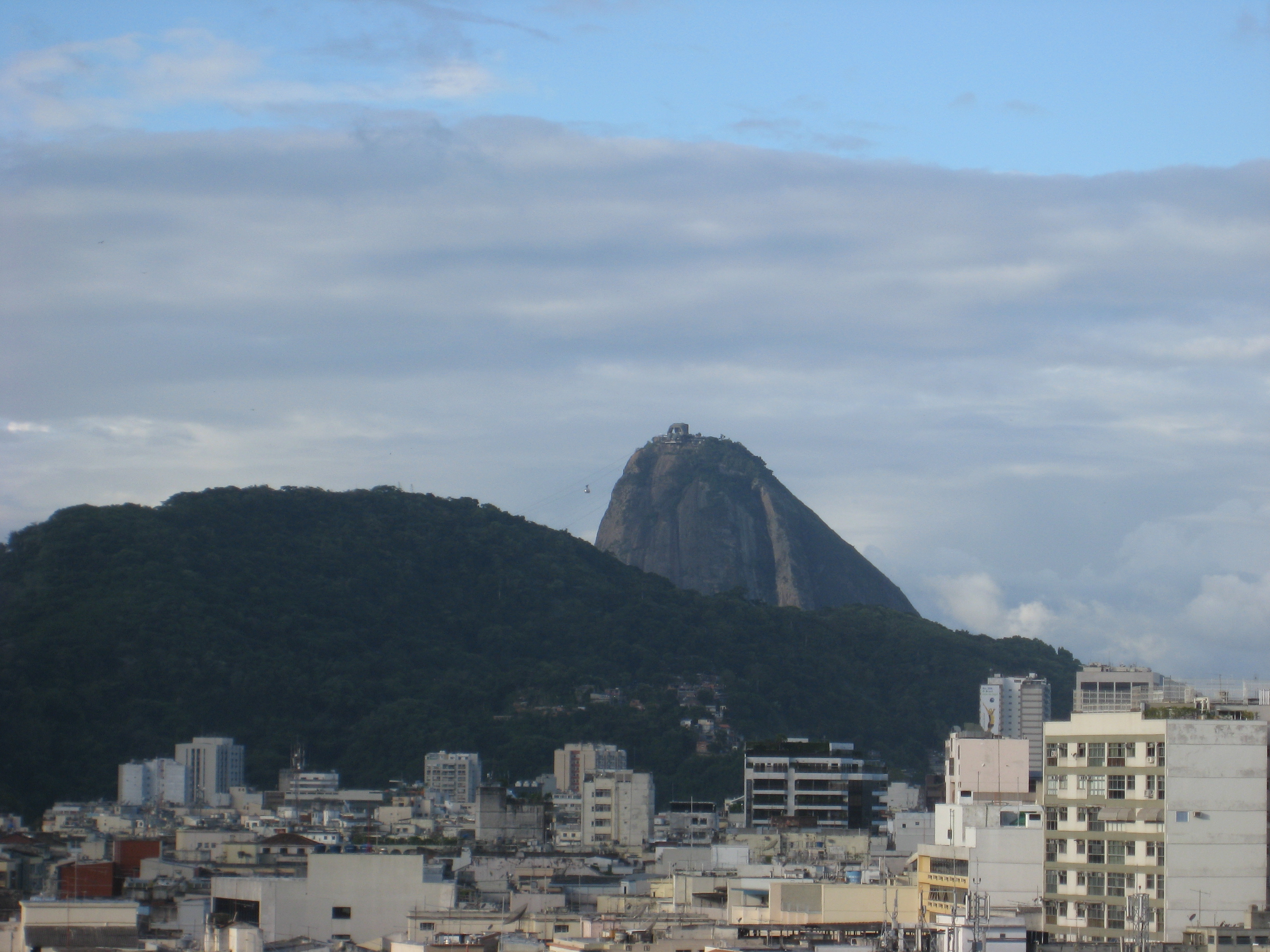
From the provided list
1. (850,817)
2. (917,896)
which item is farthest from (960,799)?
(850,817)

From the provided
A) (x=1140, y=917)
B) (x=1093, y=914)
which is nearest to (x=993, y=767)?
(x=1093, y=914)

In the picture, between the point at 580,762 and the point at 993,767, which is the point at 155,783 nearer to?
the point at 580,762

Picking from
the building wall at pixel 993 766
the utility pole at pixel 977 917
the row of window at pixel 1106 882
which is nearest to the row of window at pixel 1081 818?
the row of window at pixel 1106 882

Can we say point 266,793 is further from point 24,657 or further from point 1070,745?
point 1070,745

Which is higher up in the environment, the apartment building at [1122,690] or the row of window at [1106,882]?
the apartment building at [1122,690]

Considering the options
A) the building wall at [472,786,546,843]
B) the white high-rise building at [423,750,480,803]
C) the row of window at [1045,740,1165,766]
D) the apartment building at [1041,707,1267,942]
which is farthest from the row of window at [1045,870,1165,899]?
the white high-rise building at [423,750,480,803]

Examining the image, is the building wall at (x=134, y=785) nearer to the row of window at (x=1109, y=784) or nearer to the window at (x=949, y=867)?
the window at (x=949, y=867)
